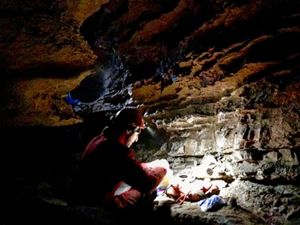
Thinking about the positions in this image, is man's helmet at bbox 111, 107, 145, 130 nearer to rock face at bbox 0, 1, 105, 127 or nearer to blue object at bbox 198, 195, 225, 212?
rock face at bbox 0, 1, 105, 127

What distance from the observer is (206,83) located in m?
4.97

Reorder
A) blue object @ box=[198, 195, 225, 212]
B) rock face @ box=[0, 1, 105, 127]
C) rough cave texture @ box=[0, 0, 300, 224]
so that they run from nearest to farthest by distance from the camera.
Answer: rock face @ box=[0, 1, 105, 127] → rough cave texture @ box=[0, 0, 300, 224] → blue object @ box=[198, 195, 225, 212]

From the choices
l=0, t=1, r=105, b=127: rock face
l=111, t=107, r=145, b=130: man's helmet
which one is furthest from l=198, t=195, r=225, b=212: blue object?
l=0, t=1, r=105, b=127: rock face

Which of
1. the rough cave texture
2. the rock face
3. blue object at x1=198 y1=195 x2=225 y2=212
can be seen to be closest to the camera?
the rock face

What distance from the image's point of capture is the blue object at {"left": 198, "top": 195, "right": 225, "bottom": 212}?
4086 millimetres

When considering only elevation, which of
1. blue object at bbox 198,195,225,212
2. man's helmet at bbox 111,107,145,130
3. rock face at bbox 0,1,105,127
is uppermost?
rock face at bbox 0,1,105,127

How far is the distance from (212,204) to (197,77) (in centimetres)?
192

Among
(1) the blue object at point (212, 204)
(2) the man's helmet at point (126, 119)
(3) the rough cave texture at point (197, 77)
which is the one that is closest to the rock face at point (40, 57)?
(3) the rough cave texture at point (197, 77)

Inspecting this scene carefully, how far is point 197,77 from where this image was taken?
491 cm

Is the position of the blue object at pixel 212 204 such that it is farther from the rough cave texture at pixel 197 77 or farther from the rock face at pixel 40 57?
the rock face at pixel 40 57

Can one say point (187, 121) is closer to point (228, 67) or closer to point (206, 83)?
point (206, 83)

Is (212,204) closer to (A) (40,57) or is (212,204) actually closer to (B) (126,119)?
(B) (126,119)

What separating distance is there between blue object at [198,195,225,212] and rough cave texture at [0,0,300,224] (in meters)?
0.13

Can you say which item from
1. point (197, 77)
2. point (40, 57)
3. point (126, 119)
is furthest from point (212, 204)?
point (40, 57)
